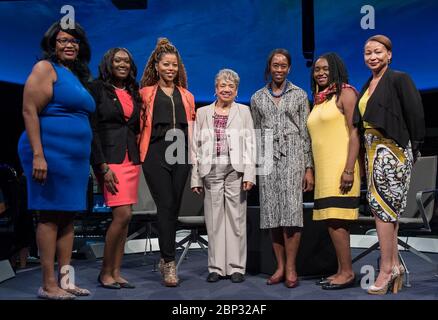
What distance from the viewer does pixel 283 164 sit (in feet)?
10.9

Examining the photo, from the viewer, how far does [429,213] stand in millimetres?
3836

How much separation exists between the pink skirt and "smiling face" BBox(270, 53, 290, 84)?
1141 mm

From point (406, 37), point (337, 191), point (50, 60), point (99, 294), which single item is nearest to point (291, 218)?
point (337, 191)

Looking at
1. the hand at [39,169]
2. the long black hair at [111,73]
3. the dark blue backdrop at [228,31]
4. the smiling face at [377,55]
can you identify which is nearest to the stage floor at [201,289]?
the hand at [39,169]

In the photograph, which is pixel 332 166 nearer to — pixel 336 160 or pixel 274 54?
pixel 336 160

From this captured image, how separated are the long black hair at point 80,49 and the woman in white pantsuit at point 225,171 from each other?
859mm

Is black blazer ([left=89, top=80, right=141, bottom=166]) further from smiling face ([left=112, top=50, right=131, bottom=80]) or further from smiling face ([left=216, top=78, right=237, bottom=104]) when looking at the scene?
smiling face ([left=216, top=78, right=237, bottom=104])

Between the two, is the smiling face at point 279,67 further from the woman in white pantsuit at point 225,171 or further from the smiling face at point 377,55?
the smiling face at point 377,55

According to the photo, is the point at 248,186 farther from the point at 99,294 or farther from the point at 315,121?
the point at 99,294

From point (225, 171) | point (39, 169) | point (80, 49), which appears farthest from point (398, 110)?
point (39, 169)

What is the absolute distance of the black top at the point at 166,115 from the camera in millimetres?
3227

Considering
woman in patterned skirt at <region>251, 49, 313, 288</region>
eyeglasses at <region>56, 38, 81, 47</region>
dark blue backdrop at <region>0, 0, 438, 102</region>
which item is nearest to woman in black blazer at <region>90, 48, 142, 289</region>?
eyeglasses at <region>56, 38, 81, 47</region>

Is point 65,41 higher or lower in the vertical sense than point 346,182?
higher

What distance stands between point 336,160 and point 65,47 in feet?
5.76
